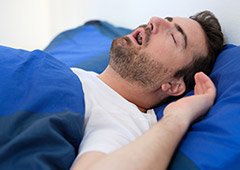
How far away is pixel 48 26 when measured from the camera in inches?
105

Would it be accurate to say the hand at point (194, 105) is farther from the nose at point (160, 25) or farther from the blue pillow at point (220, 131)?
the nose at point (160, 25)

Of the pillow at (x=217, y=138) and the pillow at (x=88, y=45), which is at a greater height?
the pillow at (x=217, y=138)

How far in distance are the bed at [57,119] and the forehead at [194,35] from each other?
10 centimetres

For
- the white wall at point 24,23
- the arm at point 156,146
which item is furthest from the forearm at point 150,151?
the white wall at point 24,23

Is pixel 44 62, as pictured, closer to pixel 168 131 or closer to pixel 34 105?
pixel 34 105

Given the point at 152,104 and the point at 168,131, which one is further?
the point at 152,104

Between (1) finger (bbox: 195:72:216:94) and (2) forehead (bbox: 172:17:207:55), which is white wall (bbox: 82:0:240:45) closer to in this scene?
(2) forehead (bbox: 172:17:207:55)

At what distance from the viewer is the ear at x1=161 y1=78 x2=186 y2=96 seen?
1.19 metres

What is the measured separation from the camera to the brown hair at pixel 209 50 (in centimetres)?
121

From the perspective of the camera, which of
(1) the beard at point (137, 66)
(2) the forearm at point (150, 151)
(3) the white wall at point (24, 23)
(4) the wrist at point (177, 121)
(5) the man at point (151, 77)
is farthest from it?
(3) the white wall at point (24, 23)

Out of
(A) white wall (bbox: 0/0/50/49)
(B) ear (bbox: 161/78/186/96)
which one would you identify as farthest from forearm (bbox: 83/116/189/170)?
(A) white wall (bbox: 0/0/50/49)

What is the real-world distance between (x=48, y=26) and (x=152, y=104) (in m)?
1.65

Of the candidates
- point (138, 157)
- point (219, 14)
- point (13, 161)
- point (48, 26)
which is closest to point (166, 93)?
point (219, 14)

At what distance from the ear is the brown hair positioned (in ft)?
0.06
